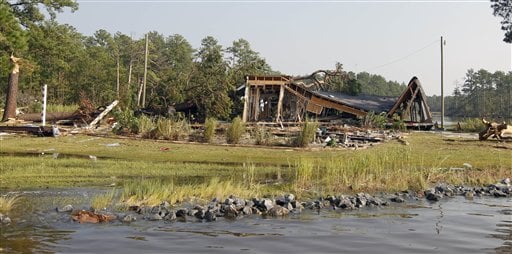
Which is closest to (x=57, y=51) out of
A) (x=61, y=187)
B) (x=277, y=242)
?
(x=61, y=187)

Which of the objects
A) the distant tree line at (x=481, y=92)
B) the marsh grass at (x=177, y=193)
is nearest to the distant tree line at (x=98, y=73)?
the marsh grass at (x=177, y=193)

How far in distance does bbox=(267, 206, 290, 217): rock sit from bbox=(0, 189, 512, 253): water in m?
0.28

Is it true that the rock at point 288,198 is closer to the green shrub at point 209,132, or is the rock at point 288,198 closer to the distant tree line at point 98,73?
the green shrub at point 209,132

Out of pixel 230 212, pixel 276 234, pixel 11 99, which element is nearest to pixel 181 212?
pixel 230 212

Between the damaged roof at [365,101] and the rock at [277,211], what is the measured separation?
26.7 meters

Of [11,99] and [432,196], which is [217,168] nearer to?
[432,196]

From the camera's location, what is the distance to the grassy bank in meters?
12.8

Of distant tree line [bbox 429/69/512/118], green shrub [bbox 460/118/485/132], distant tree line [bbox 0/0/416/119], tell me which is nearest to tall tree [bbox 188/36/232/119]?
distant tree line [bbox 0/0/416/119]

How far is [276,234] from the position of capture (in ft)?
28.8

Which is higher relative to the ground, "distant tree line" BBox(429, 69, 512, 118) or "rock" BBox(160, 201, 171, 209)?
"distant tree line" BBox(429, 69, 512, 118)

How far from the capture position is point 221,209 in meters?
10.2

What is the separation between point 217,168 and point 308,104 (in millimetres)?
19808

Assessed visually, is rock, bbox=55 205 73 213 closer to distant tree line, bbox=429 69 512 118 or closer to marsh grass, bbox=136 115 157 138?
marsh grass, bbox=136 115 157 138

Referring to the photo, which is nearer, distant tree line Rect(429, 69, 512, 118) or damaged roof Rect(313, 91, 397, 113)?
damaged roof Rect(313, 91, 397, 113)
